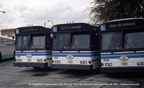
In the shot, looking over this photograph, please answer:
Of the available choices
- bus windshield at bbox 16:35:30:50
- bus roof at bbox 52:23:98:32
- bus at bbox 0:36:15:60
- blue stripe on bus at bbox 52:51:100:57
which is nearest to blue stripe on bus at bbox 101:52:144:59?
blue stripe on bus at bbox 52:51:100:57

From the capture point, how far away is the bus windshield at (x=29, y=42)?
528 inches

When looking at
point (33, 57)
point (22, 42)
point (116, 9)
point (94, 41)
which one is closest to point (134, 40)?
point (94, 41)

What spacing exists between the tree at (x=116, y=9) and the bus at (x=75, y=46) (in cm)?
1055

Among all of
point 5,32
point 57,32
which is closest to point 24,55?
point 57,32

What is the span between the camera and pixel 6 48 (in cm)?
2328

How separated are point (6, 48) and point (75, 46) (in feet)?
45.8

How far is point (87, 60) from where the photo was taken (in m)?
11.3

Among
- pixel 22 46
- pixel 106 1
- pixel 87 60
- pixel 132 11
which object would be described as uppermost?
pixel 106 1

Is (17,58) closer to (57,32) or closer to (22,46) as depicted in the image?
(22,46)

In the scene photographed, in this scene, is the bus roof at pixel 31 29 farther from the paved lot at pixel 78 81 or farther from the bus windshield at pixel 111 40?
the bus windshield at pixel 111 40

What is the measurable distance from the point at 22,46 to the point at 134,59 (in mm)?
7686

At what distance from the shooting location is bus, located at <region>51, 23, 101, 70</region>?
1141cm

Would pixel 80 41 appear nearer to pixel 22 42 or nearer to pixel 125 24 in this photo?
pixel 125 24

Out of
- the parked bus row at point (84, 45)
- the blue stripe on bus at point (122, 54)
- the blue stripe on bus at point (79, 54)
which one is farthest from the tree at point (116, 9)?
the blue stripe on bus at point (122, 54)
